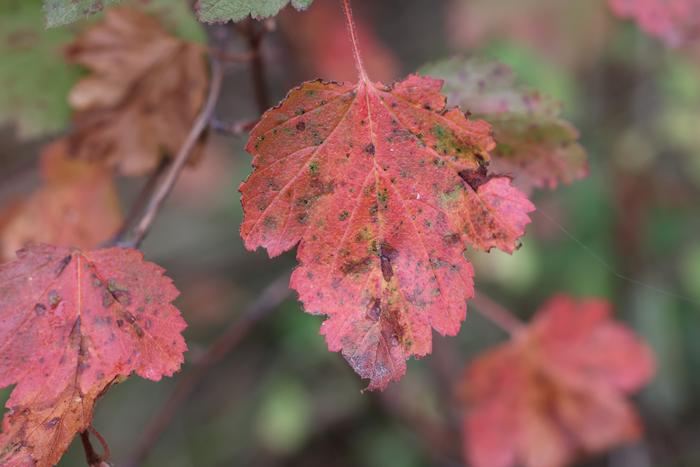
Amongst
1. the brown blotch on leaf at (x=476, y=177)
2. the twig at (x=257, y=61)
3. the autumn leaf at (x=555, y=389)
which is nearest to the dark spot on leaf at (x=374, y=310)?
the brown blotch on leaf at (x=476, y=177)

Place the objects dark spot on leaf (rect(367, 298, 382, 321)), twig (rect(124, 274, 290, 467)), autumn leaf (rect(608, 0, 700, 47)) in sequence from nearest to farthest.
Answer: dark spot on leaf (rect(367, 298, 382, 321)) < autumn leaf (rect(608, 0, 700, 47)) < twig (rect(124, 274, 290, 467))

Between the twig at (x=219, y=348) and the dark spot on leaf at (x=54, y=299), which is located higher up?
the dark spot on leaf at (x=54, y=299)

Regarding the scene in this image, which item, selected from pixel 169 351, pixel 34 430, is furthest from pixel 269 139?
pixel 34 430

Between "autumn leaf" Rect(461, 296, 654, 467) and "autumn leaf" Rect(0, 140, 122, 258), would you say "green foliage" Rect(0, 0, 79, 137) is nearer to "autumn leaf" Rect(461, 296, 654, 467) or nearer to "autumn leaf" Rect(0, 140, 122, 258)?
"autumn leaf" Rect(0, 140, 122, 258)

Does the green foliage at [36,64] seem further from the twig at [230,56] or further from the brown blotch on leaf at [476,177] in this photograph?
the brown blotch on leaf at [476,177]

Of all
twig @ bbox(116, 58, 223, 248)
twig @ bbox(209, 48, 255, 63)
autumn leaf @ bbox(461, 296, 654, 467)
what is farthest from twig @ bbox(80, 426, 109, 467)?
autumn leaf @ bbox(461, 296, 654, 467)

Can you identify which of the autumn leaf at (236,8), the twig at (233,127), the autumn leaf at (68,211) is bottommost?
the autumn leaf at (68,211)

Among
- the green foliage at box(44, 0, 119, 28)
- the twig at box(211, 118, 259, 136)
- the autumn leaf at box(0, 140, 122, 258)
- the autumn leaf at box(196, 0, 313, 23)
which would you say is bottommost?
the autumn leaf at box(0, 140, 122, 258)
